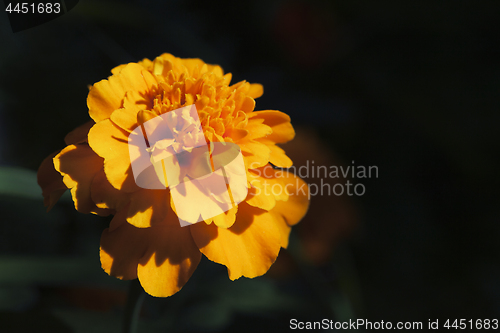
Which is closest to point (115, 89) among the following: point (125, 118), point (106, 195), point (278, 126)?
point (125, 118)

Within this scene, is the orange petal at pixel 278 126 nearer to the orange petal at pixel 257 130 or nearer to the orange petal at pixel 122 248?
the orange petal at pixel 257 130

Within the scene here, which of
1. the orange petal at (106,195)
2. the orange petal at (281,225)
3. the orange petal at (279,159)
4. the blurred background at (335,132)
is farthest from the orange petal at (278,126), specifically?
the blurred background at (335,132)

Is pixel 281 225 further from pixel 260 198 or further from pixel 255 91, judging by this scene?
pixel 255 91

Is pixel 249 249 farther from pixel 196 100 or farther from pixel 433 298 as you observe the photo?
pixel 433 298

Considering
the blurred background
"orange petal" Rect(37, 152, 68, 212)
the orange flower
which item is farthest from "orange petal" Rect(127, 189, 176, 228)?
the blurred background

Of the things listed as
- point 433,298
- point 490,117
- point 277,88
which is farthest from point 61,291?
point 490,117

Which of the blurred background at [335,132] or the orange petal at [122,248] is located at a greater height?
the blurred background at [335,132]

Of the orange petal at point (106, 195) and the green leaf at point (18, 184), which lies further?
the green leaf at point (18, 184)
